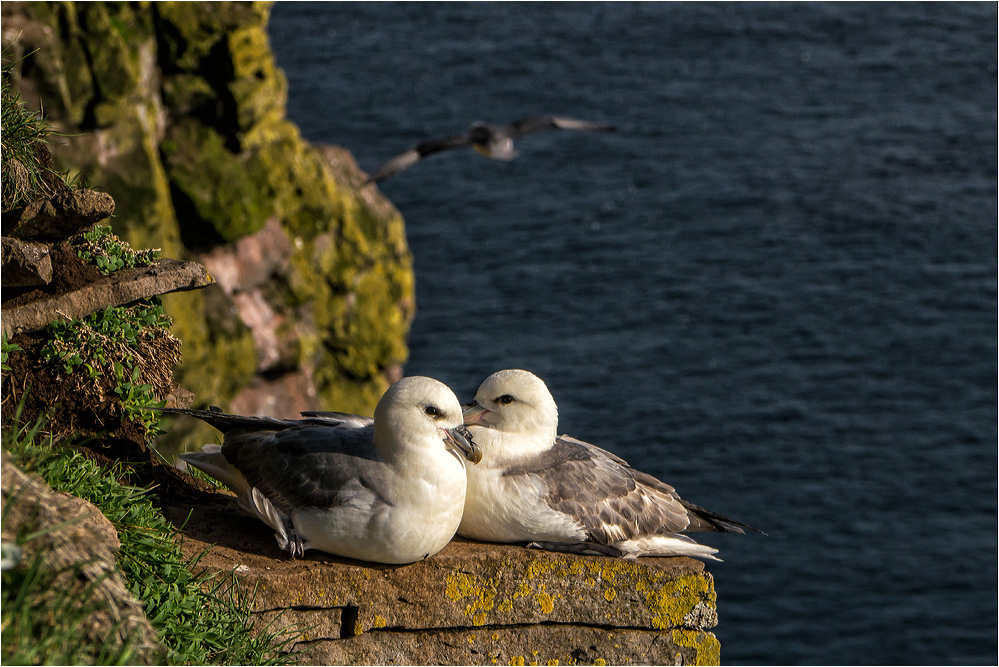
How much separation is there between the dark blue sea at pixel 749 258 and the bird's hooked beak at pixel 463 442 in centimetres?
1899

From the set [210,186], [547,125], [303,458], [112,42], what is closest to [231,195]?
[210,186]

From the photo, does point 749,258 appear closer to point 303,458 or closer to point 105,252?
point 105,252

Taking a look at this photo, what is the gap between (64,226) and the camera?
7.00m

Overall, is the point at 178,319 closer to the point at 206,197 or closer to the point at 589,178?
the point at 206,197

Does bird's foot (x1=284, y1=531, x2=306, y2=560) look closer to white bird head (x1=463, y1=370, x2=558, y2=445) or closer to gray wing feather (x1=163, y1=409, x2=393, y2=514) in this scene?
gray wing feather (x1=163, y1=409, x2=393, y2=514)

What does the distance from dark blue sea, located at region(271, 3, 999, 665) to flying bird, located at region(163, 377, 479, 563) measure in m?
19.0

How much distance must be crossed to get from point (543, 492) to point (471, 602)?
74cm

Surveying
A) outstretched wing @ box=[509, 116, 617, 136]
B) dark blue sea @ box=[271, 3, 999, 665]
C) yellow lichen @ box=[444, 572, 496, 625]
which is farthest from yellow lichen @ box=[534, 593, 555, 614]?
dark blue sea @ box=[271, 3, 999, 665]

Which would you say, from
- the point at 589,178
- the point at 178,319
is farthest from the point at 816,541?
the point at 589,178

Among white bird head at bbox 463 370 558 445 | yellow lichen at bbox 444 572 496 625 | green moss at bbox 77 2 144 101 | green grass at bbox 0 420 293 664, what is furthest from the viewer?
green moss at bbox 77 2 144 101

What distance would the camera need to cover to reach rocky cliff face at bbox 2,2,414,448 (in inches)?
853

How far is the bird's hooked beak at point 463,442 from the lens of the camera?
6117 mm

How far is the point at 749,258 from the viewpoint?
3791 cm

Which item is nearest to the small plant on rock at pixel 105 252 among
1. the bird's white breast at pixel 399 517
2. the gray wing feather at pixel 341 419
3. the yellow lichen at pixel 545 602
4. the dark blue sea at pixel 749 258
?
the gray wing feather at pixel 341 419
